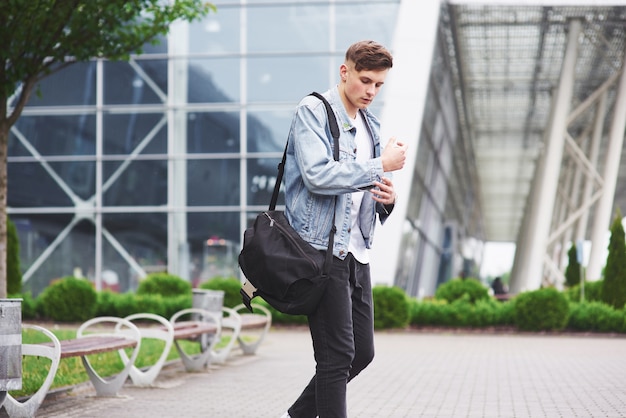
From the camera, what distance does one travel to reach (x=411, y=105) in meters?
24.0

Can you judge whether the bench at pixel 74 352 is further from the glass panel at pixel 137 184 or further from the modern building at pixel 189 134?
the glass panel at pixel 137 184

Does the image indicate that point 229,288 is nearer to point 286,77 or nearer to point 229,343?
point 286,77

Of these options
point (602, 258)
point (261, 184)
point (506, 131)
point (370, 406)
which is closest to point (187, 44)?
point (261, 184)

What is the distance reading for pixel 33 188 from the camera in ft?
81.1

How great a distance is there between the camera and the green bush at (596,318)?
20.5 meters

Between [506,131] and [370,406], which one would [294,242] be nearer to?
[370,406]

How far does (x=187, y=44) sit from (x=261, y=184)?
3858 millimetres

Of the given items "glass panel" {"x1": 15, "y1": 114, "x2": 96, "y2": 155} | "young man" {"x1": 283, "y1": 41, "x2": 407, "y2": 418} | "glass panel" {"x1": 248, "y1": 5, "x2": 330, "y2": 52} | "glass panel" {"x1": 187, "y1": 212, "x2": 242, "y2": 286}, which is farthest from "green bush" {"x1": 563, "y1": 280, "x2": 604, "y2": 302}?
"young man" {"x1": 283, "y1": 41, "x2": 407, "y2": 418}

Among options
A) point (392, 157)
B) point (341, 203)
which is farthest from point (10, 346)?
point (392, 157)

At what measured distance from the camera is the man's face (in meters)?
4.75

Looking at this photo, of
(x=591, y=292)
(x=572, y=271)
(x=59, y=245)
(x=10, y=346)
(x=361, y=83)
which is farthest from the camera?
(x=572, y=271)

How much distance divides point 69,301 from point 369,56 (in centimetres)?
1729

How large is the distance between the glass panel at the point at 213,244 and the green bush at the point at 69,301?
353 cm

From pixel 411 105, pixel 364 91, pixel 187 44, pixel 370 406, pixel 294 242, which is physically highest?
pixel 187 44
